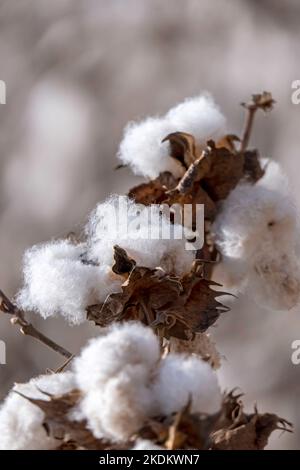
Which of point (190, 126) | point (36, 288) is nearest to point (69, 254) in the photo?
point (36, 288)

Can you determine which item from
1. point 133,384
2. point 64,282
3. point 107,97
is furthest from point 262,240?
point 107,97

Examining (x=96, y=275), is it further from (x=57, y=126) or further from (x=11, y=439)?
(x=57, y=126)

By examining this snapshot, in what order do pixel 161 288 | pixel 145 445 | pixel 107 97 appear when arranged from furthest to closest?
pixel 107 97, pixel 161 288, pixel 145 445

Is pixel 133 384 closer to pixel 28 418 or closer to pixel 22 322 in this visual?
pixel 28 418

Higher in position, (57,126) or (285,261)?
(57,126)

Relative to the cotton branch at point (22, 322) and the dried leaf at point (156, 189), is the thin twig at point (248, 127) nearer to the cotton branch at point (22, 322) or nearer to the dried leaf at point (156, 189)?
the dried leaf at point (156, 189)

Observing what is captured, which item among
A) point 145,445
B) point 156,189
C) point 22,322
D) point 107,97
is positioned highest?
point 107,97
